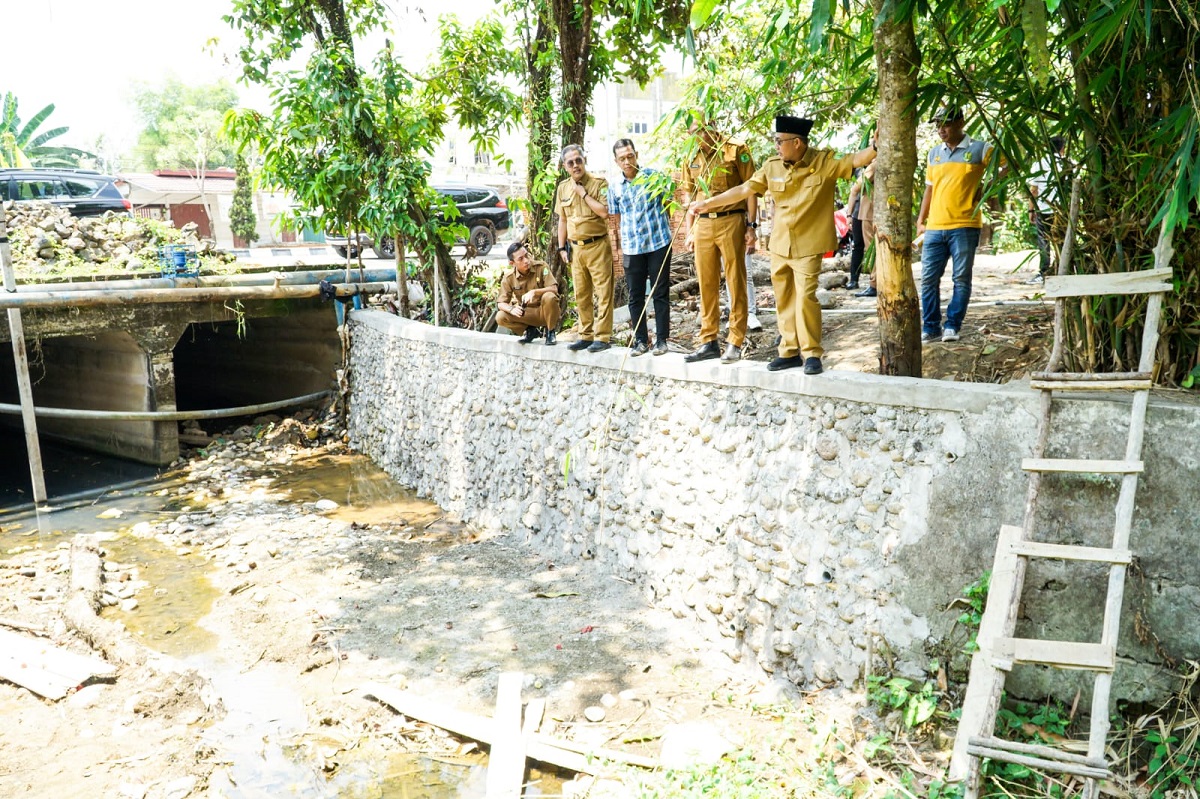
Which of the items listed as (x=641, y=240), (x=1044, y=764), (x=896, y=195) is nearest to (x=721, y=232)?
(x=641, y=240)

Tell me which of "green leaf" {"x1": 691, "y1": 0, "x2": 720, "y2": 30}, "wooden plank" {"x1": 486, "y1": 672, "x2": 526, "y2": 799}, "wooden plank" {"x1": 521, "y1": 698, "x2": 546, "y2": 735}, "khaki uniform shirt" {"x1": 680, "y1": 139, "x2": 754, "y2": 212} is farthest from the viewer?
"khaki uniform shirt" {"x1": 680, "y1": 139, "x2": 754, "y2": 212}

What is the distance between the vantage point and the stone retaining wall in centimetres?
365

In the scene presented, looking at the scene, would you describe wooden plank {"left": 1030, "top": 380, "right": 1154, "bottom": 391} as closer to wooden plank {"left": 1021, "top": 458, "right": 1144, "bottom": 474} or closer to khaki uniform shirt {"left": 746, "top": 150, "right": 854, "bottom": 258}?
wooden plank {"left": 1021, "top": 458, "right": 1144, "bottom": 474}

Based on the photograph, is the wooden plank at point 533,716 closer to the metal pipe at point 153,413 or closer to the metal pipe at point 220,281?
the metal pipe at point 153,413

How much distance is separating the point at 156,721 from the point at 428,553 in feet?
8.82

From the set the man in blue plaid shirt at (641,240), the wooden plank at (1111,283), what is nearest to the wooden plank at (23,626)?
the man in blue plaid shirt at (641,240)

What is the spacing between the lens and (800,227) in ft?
16.6

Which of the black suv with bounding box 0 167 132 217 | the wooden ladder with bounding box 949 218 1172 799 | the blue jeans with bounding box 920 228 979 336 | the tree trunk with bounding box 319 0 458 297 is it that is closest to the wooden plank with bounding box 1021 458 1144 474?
the wooden ladder with bounding box 949 218 1172 799

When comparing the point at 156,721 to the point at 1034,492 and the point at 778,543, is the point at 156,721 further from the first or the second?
the point at 1034,492

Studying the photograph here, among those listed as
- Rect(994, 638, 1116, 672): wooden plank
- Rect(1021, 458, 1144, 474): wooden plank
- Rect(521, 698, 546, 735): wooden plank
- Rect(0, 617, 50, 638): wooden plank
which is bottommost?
Rect(0, 617, 50, 638): wooden plank

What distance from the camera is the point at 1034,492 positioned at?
371 cm

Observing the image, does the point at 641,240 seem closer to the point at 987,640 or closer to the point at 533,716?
the point at 533,716

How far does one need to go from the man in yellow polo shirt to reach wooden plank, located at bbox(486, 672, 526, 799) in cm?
329

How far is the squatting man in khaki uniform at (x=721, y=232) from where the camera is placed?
220 inches
